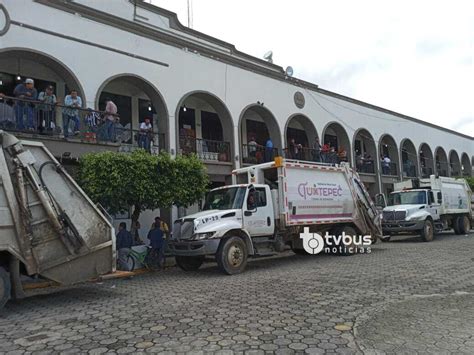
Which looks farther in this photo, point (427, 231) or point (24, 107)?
point (427, 231)

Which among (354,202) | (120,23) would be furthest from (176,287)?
(120,23)

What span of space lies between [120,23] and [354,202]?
33.1 ft

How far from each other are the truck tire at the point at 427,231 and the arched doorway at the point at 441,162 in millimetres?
16531

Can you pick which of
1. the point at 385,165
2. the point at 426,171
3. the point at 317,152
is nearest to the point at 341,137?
the point at 317,152

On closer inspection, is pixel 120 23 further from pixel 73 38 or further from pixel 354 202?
→ pixel 354 202

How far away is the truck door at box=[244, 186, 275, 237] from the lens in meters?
10.9

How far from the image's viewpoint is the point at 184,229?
10.4 metres

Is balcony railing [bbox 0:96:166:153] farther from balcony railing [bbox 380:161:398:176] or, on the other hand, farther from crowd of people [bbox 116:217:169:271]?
balcony railing [bbox 380:161:398:176]

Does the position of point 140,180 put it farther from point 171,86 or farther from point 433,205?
point 433,205

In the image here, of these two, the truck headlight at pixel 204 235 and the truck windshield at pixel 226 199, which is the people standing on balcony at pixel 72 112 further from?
the truck headlight at pixel 204 235

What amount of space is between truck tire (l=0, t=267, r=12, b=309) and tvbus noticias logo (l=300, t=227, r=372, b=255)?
8162 millimetres

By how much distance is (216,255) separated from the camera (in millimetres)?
10023

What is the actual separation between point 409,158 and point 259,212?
21556 mm

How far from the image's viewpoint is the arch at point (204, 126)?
1636 cm
